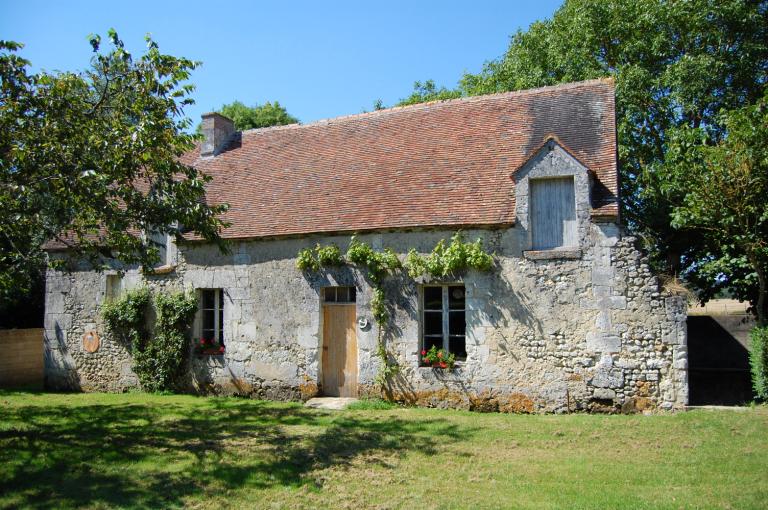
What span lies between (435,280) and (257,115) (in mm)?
18243

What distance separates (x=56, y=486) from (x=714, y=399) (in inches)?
439

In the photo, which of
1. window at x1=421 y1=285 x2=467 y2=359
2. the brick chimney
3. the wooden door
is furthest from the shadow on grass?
the brick chimney

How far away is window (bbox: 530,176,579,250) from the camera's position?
9.70 m

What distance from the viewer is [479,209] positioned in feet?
33.1

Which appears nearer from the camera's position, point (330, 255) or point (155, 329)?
point (330, 255)

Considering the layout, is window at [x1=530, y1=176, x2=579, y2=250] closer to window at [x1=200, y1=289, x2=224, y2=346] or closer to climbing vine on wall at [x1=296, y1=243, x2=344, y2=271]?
climbing vine on wall at [x1=296, y1=243, x2=344, y2=271]

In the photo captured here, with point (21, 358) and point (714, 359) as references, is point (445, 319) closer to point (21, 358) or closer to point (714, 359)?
point (714, 359)

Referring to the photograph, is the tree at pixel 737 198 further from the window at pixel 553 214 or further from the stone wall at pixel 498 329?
the window at pixel 553 214

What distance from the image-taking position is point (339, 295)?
11.2 m

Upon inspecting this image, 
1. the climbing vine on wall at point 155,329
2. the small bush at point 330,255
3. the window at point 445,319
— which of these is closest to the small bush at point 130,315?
the climbing vine on wall at point 155,329

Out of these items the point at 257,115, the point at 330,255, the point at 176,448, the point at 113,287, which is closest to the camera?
the point at 176,448

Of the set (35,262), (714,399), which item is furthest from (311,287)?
(714,399)

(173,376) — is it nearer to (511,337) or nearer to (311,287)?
(311,287)

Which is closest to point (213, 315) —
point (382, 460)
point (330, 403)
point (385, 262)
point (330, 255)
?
point (330, 255)
